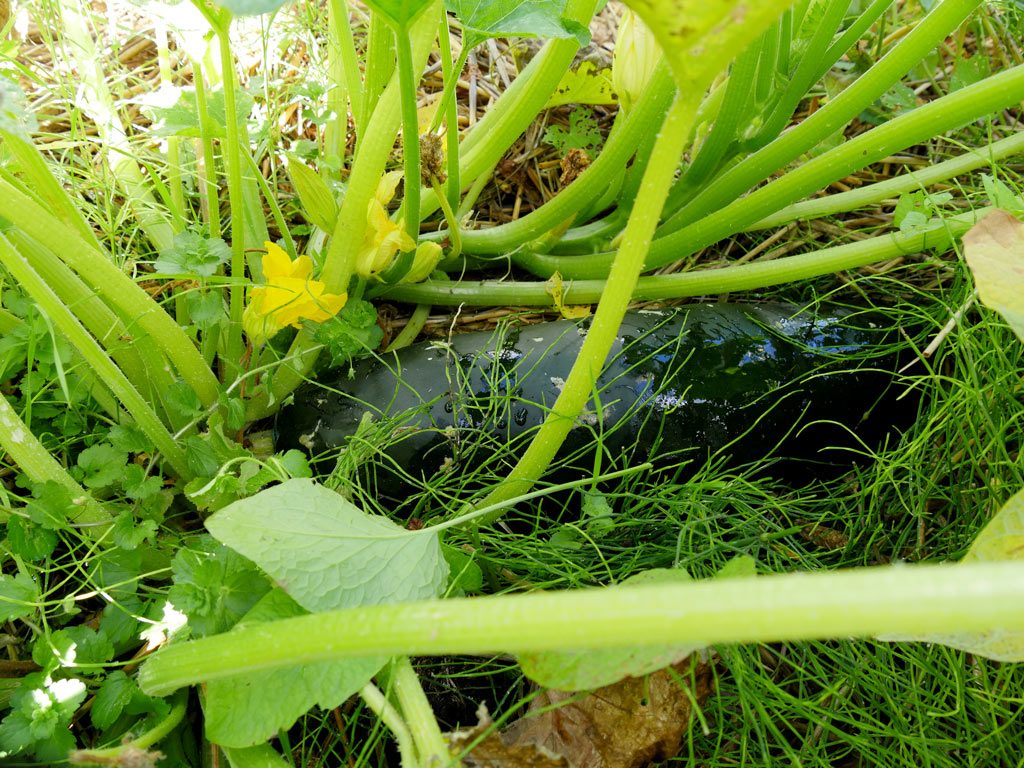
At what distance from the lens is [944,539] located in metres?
1.01

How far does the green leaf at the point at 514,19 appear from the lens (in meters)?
0.79

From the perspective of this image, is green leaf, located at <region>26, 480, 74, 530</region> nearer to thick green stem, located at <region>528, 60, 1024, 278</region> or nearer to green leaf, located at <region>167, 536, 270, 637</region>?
green leaf, located at <region>167, 536, 270, 637</region>

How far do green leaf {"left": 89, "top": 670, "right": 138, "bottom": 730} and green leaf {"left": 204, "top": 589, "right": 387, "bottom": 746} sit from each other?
4.0 inches

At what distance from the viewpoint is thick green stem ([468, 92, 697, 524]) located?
1.79 feet

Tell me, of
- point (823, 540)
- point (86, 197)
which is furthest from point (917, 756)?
point (86, 197)

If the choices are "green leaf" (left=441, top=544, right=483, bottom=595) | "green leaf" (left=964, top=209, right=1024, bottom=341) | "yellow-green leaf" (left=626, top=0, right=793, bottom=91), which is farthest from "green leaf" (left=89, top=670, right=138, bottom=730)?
"green leaf" (left=964, top=209, right=1024, bottom=341)

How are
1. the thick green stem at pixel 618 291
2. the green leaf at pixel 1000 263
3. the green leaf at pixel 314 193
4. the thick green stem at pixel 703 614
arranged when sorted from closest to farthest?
the thick green stem at pixel 703 614
the thick green stem at pixel 618 291
the green leaf at pixel 1000 263
the green leaf at pixel 314 193

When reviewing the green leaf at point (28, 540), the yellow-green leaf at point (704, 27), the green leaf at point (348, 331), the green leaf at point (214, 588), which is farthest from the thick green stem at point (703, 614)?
the green leaf at point (348, 331)

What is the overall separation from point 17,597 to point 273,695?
0.31 meters

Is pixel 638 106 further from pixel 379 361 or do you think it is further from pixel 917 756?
pixel 917 756

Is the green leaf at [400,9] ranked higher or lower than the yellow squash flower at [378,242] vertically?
higher

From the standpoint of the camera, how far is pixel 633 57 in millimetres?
1078

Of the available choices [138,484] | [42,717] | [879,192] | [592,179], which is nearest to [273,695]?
[42,717]

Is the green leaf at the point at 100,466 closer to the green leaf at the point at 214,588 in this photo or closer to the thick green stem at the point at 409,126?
the green leaf at the point at 214,588
